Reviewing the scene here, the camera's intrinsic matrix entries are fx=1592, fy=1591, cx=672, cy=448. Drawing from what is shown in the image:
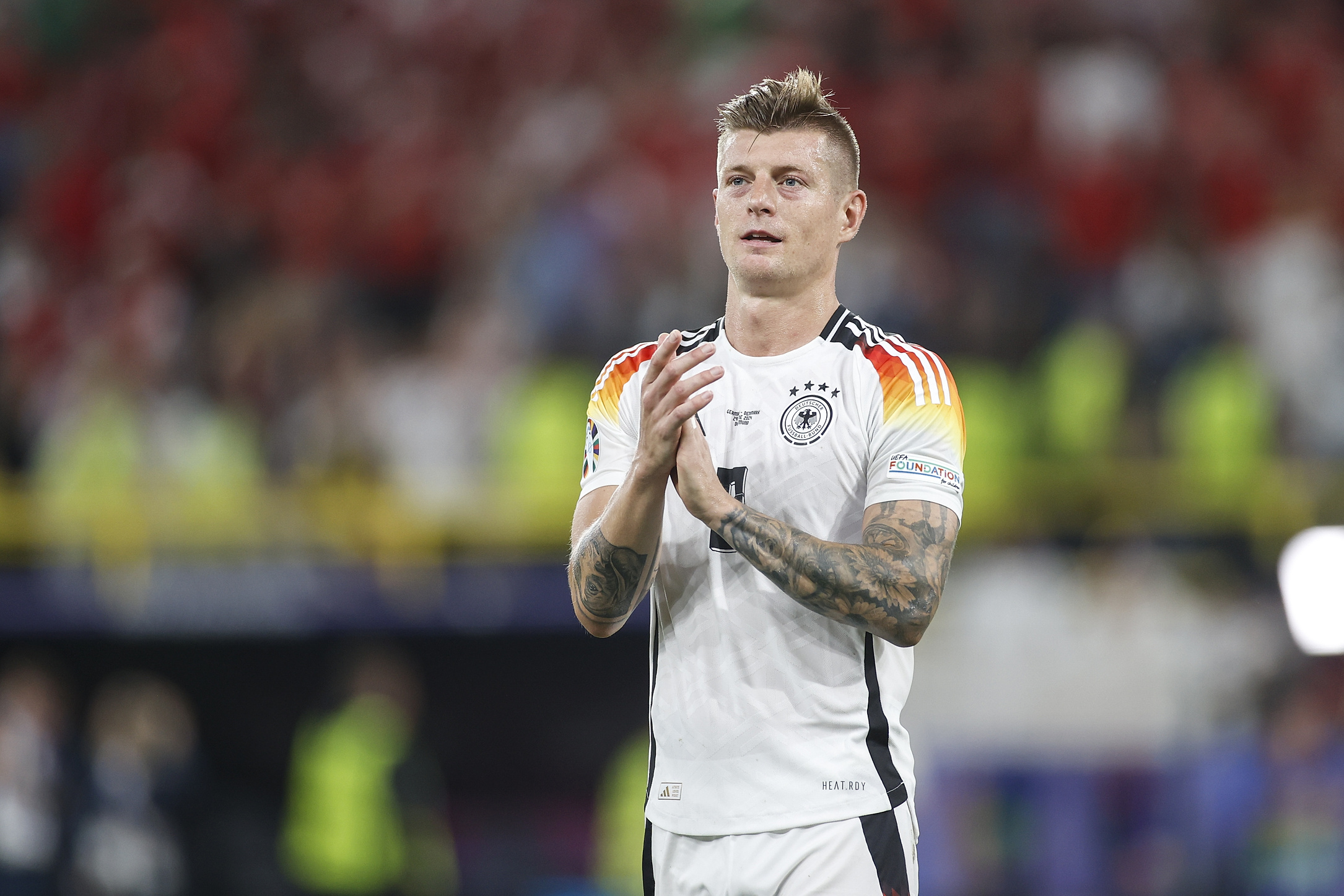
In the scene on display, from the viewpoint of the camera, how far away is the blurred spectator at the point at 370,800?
11445 mm

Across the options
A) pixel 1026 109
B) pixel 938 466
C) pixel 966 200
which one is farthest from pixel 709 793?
pixel 1026 109

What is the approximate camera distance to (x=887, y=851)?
3.82 m

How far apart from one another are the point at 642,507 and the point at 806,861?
3.02ft

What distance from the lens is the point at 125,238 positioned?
46.8 feet

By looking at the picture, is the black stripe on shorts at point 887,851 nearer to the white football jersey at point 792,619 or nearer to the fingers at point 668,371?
the white football jersey at point 792,619

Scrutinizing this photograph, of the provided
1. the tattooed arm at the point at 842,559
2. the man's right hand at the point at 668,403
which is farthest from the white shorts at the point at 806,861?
the man's right hand at the point at 668,403

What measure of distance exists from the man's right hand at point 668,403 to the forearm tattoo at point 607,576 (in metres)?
0.24

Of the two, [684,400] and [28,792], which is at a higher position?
[684,400]

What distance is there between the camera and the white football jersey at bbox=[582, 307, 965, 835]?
3.83m

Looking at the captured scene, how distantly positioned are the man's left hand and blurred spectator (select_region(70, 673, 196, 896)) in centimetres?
882

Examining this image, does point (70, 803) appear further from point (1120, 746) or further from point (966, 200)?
point (966, 200)

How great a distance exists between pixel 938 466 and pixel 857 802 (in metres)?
0.83

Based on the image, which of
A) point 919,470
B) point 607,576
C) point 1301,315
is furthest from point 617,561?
point 1301,315

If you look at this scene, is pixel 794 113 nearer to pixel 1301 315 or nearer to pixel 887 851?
pixel 887 851
